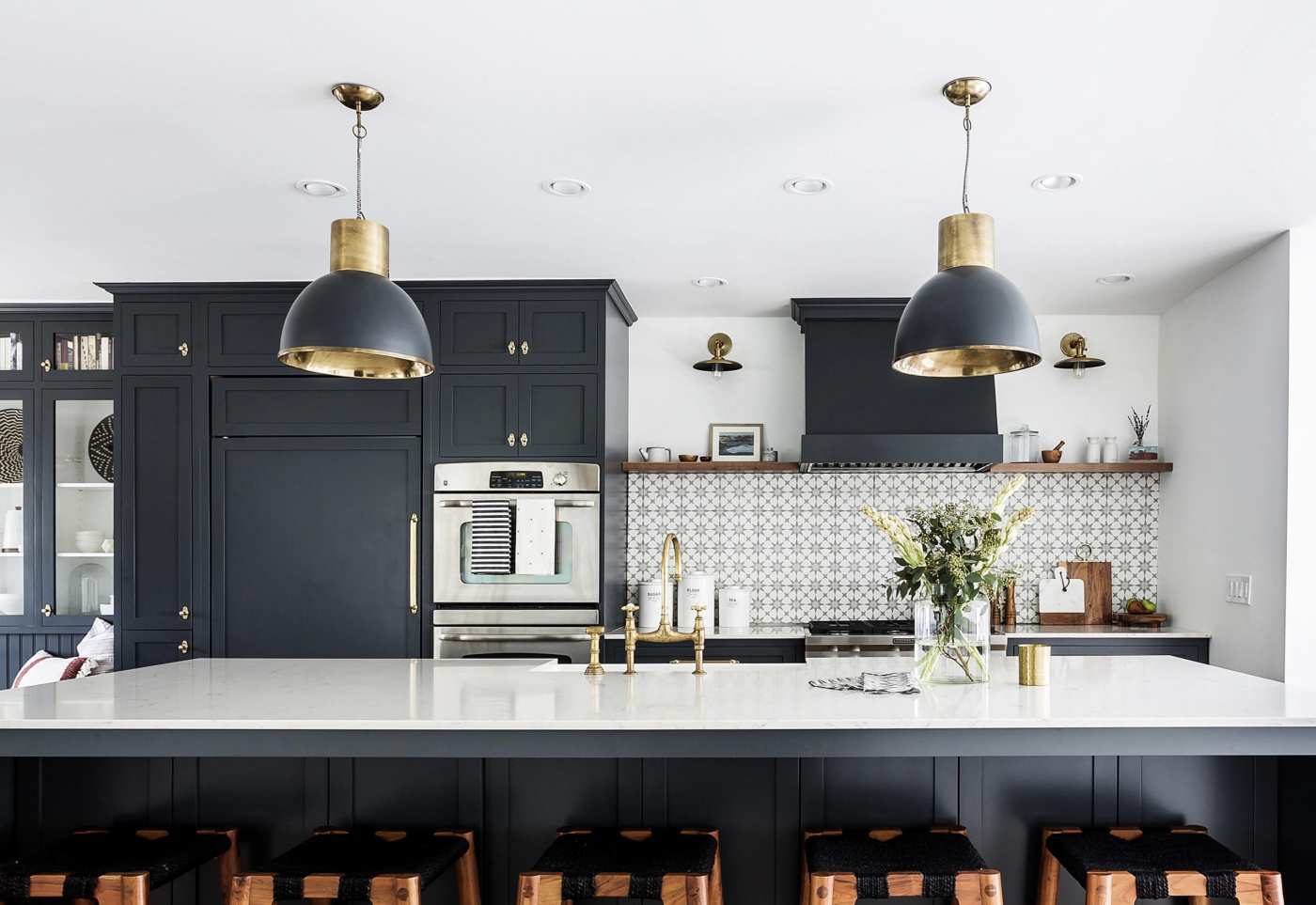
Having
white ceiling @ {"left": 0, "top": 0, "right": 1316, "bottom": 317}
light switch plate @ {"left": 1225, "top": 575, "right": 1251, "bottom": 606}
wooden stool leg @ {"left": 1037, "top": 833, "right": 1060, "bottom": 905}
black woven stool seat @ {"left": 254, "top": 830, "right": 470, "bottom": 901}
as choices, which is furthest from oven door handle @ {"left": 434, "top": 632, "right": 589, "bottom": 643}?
light switch plate @ {"left": 1225, "top": 575, "right": 1251, "bottom": 606}

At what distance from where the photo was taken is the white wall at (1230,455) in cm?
371

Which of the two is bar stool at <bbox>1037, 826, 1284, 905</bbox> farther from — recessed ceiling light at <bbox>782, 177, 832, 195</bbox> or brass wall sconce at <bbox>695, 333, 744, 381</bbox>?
brass wall sconce at <bbox>695, 333, 744, 381</bbox>

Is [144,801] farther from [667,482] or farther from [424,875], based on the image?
[667,482]

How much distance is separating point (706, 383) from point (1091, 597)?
2.26m

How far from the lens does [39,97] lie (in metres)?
2.54

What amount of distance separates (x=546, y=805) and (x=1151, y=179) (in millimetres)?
2638

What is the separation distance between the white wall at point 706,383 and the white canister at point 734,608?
2.54ft

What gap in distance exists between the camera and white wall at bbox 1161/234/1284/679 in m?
3.71

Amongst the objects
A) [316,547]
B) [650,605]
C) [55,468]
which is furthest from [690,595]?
[55,468]

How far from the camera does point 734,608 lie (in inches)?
189

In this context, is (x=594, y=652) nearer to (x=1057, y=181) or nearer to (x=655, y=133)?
(x=655, y=133)

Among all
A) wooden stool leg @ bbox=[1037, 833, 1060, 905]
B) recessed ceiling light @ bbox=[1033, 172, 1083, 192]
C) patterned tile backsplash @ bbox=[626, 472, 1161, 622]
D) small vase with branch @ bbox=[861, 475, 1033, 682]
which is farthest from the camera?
patterned tile backsplash @ bbox=[626, 472, 1161, 622]

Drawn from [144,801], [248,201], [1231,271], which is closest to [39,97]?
[248,201]

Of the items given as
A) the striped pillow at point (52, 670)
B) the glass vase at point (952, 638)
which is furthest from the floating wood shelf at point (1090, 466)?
the striped pillow at point (52, 670)
